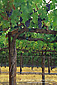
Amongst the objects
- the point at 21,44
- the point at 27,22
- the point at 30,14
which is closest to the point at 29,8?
the point at 30,14

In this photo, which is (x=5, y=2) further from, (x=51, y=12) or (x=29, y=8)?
(x=51, y=12)

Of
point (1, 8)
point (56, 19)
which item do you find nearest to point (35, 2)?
point (56, 19)

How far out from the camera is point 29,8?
15.2 feet

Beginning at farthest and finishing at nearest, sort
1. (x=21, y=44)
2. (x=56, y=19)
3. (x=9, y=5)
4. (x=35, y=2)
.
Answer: (x=21, y=44)
(x=9, y=5)
(x=56, y=19)
(x=35, y=2)

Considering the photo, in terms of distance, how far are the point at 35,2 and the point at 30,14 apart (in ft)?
1.71

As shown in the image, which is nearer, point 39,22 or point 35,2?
point 35,2

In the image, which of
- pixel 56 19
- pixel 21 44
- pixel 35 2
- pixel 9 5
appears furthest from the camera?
pixel 21 44

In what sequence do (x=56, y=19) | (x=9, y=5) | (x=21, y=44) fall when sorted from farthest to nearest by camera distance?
1. (x=21, y=44)
2. (x=9, y=5)
3. (x=56, y=19)

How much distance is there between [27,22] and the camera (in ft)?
17.3

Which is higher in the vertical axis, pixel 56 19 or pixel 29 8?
pixel 29 8

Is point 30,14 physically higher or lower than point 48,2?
lower

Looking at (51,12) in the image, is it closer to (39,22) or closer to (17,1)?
(39,22)

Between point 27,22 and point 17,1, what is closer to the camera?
point 17,1

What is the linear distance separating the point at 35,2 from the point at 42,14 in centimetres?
56
